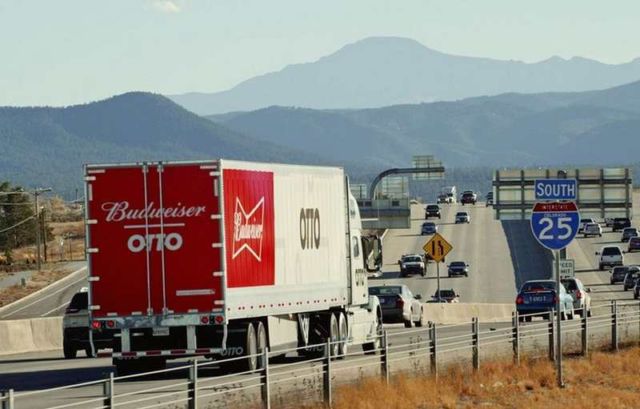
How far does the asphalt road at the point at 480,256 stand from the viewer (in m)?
111

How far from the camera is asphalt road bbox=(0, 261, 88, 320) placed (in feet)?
315

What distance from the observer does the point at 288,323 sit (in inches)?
1224

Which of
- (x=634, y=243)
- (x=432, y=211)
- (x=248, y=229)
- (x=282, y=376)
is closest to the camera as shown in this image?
(x=282, y=376)

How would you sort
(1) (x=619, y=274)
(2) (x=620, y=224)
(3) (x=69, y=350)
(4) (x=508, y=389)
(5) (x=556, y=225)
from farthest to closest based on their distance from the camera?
(2) (x=620, y=224) < (1) (x=619, y=274) < (3) (x=69, y=350) < (4) (x=508, y=389) < (5) (x=556, y=225)

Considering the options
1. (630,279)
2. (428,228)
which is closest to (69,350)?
(630,279)

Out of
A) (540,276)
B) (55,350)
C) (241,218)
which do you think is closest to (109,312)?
(241,218)

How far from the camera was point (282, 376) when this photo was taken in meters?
26.4

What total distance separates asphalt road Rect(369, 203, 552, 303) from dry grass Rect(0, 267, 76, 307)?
24.6 m

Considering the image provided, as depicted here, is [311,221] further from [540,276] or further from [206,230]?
[540,276]

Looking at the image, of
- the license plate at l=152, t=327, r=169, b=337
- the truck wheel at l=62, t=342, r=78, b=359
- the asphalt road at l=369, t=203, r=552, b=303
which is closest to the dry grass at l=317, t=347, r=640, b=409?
the license plate at l=152, t=327, r=169, b=337

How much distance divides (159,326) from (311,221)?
528 cm

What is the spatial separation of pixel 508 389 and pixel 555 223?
2.83 meters

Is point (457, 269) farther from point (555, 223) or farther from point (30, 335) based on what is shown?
point (555, 223)

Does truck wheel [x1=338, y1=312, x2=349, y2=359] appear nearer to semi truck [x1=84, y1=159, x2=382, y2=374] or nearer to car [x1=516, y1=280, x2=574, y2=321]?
semi truck [x1=84, y1=159, x2=382, y2=374]
